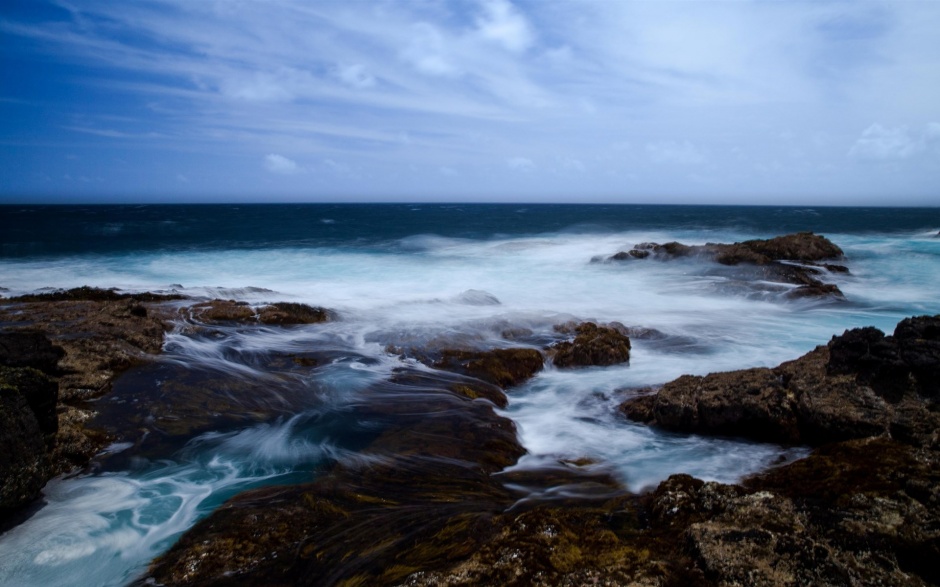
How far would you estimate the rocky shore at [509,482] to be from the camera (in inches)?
119

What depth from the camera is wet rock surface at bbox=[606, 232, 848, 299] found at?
16766 millimetres

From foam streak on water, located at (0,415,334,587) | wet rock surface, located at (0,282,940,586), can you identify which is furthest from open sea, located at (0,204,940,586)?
wet rock surface, located at (0,282,940,586)

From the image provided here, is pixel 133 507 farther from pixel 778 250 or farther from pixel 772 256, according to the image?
pixel 778 250

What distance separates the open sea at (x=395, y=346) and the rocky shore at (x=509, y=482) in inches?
10.4

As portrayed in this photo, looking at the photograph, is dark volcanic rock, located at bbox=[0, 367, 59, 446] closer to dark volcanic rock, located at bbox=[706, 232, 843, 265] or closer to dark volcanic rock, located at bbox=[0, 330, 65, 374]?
dark volcanic rock, located at bbox=[0, 330, 65, 374]

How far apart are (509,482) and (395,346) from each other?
4.87 meters

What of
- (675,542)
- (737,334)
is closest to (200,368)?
(675,542)

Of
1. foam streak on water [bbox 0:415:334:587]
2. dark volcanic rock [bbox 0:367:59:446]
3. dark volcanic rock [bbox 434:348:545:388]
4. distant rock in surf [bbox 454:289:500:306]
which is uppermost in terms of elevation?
dark volcanic rock [bbox 0:367:59:446]

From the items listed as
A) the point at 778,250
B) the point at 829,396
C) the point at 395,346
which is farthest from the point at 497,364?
the point at 778,250

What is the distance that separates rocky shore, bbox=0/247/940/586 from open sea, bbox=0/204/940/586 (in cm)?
26

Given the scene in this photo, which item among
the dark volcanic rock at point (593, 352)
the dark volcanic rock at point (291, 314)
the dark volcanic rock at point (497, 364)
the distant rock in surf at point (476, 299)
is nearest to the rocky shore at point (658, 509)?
the dark volcanic rock at point (497, 364)

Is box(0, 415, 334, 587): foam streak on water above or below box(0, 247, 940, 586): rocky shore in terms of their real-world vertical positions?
below

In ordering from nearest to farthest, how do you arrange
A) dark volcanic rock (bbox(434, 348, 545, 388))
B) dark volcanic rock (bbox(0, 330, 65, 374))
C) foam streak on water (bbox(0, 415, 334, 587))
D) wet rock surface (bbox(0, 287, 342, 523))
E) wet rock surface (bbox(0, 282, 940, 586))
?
wet rock surface (bbox(0, 282, 940, 586))
foam streak on water (bbox(0, 415, 334, 587))
wet rock surface (bbox(0, 287, 342, 523))
dark volcanic rock (bbox(0, 330, 65, 374))
dark volcanic rock (bbox(434, 348, 545, 388))

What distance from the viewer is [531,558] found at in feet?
10.2
